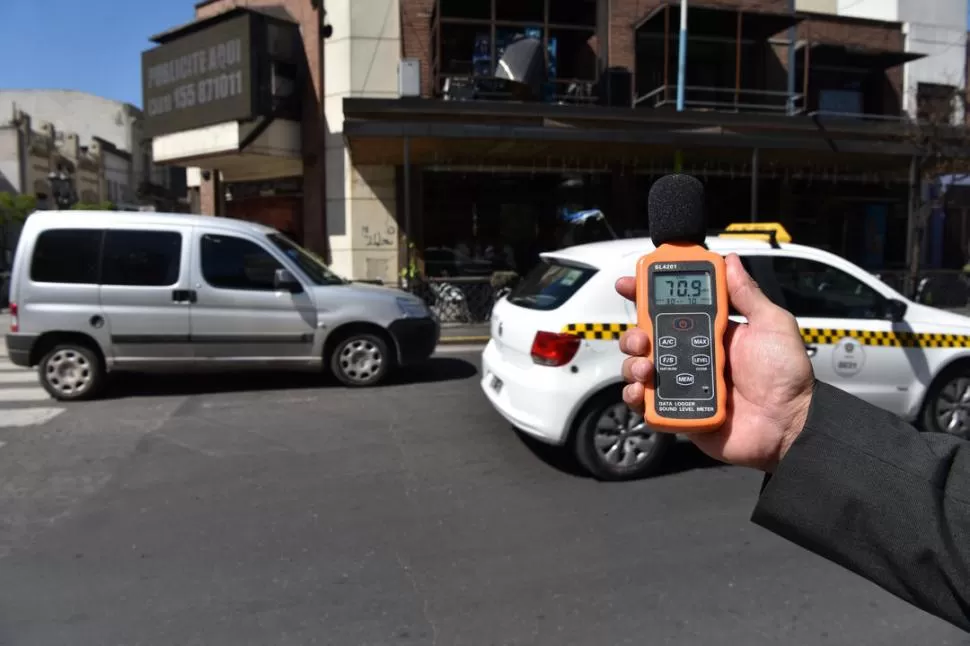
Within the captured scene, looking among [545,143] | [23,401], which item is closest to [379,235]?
[545,143]

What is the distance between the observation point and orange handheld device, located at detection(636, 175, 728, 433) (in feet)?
5.39

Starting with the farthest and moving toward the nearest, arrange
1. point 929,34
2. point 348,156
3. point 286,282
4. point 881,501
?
point 929,34
point 348,156
point 286,282
point 881,501

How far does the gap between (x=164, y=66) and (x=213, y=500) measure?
1577cm

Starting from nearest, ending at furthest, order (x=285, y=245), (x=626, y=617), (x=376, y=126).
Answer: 1. (x=626, y=617)
2. (x=285, y=245)
3. (x=376, y=126)

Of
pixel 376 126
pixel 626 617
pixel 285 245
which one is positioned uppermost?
pixel 376 126

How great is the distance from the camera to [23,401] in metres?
8.07

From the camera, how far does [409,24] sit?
17359 millimetres

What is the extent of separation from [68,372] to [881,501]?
8558mm

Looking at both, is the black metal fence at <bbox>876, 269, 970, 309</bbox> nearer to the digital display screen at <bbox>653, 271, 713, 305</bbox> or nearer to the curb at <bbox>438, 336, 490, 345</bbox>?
the curb at <bbox>438, 336, 490, 345</bbox>

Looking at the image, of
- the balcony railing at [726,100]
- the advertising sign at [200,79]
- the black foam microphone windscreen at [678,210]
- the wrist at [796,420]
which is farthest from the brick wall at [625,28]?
the wrist at [796,420]

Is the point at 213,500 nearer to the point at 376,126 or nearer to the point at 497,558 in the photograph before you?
the point at 497,558

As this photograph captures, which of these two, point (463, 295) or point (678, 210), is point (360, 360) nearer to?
point (463, 295)

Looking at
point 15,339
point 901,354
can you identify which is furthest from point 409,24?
point 901,354


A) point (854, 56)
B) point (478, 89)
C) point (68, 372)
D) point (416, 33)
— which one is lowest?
point (68, 372)
